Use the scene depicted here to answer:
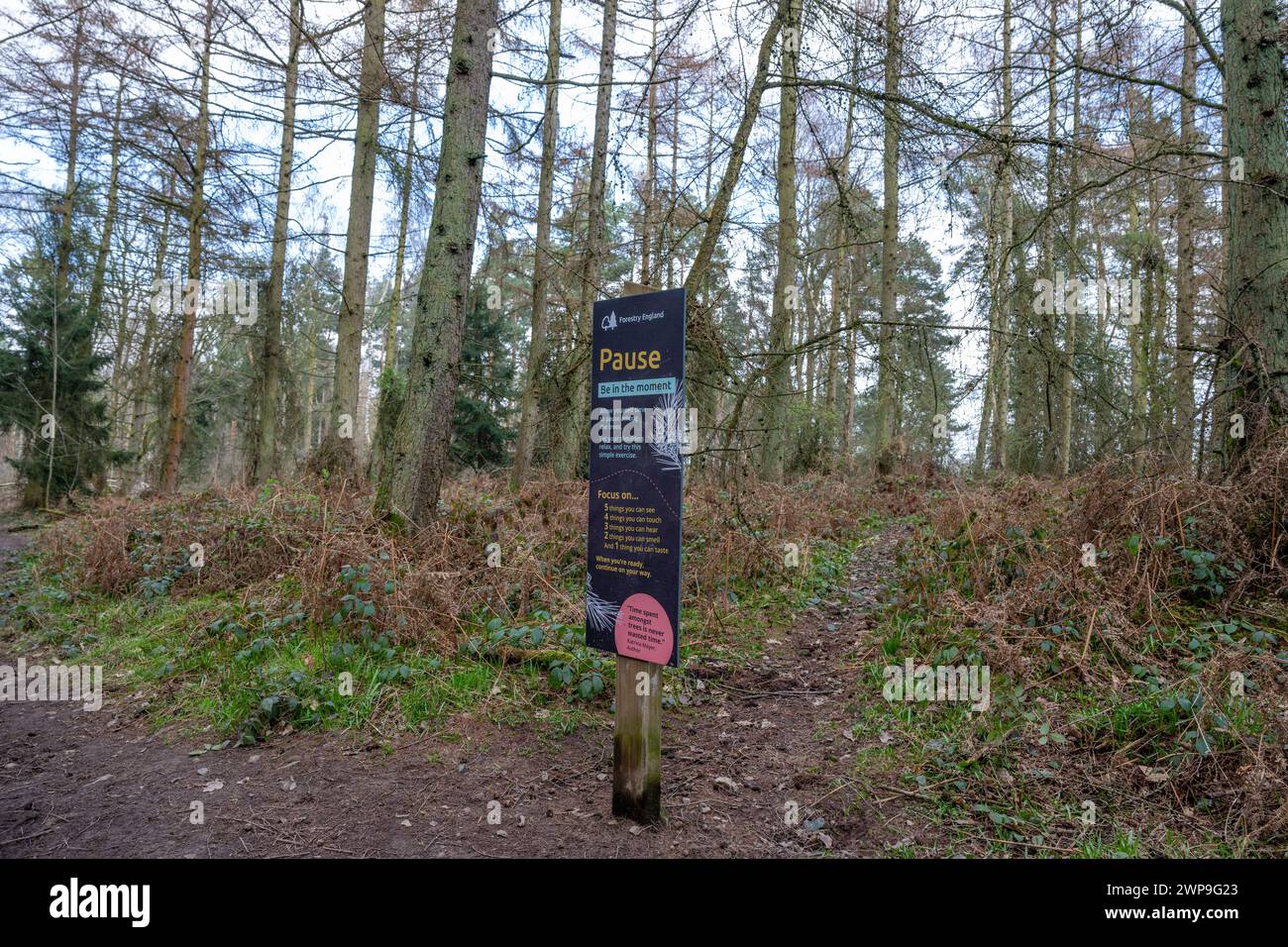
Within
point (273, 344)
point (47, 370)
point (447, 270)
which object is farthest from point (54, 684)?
point (47, 370)

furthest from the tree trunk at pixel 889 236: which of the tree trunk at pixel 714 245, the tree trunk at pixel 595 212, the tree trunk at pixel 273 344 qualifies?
the tree trunk at pixel 273 344

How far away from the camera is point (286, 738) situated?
13.3ft

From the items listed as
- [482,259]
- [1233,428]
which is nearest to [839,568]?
[1233,428]

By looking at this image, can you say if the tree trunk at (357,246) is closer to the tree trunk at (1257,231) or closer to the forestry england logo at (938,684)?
the forestry england logo at (938,684)

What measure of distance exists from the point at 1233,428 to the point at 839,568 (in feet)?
12.6

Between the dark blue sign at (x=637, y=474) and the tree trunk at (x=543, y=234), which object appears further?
the tree trunk at (x=543, y=234)

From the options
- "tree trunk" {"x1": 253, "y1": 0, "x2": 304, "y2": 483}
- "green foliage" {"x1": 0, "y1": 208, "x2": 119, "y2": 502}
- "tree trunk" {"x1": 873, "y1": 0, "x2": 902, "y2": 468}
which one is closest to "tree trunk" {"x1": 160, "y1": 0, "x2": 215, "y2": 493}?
"tree trunk" {"x1": 253, "y1": 0, "x2": 304, "y2": 483}
